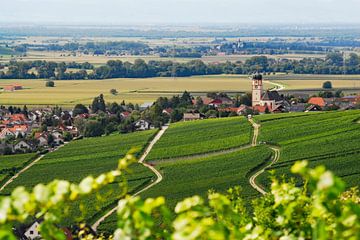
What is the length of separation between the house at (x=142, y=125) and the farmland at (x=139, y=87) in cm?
1822

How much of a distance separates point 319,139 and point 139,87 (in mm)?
51026

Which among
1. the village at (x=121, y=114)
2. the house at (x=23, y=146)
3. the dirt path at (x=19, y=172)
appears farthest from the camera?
the village at (x=121, y=114)

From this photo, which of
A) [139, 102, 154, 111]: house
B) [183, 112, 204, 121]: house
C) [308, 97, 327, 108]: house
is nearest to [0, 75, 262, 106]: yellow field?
[139, 102, 154, 111]: house

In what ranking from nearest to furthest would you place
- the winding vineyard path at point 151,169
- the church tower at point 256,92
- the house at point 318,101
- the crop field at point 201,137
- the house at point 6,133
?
the winding vineyard path at point 151,169 < the crop field at point 201,137 < the house at point 6,133 < the house at point 318,101 < the church tower at point 256,92

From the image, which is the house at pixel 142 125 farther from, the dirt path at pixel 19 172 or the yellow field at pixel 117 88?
the yellow field at pixel 117 88

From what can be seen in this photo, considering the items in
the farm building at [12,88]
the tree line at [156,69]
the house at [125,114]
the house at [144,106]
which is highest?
the house at [125,114]

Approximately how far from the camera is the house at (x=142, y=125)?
58.5 m

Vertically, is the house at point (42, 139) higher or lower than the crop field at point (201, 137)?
lower

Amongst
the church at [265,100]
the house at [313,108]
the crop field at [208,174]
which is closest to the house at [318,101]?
the house at [313,108]

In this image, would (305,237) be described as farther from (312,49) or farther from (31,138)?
(312,49)

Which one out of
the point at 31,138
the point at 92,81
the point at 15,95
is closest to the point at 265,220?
the point at 31,138

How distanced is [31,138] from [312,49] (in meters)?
138

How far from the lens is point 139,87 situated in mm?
93688

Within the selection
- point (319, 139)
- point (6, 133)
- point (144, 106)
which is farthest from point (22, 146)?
point (144, 106)
